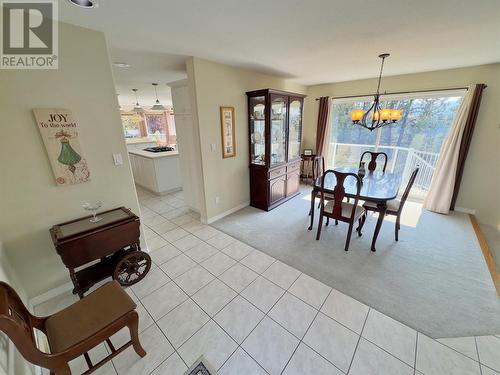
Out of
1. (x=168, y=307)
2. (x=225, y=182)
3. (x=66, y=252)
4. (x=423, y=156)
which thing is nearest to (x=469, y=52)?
(x=423, y=156)

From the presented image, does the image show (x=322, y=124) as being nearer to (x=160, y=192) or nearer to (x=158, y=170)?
(x=158, y=170)

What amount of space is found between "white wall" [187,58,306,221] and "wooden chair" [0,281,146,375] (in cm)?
193

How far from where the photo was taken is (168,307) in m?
1.81

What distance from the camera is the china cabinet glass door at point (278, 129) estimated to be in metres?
3.40

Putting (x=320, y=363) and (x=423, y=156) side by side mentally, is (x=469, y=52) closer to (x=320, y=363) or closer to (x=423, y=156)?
(x=423, y=156)

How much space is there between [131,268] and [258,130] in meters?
2.75

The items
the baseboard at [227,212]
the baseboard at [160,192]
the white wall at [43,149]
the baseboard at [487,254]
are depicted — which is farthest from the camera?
the baseboard at [160,192]

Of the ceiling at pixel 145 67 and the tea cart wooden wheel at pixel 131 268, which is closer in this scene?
the tea cart wooden wheel at pixel 131 268

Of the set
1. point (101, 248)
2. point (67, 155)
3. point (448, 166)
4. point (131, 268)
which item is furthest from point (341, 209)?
point (67, 155)

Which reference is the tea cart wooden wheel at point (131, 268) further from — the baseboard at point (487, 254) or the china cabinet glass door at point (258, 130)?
the baseboard at point (487, 254)

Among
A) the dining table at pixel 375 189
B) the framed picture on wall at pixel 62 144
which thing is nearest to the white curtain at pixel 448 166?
the dining table at pixel 375 189

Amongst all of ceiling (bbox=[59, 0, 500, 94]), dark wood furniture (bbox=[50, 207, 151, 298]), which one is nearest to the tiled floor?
dark wood furniture (bbox=[50, 207, 151, 298])

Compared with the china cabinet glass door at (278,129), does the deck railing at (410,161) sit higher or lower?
lower

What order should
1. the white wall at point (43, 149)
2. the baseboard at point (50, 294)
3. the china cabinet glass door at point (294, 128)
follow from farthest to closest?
the china cabinet glass door at point (294, 128) < the baseboard at point (50, 294) < the white wall at point (43, 149)
